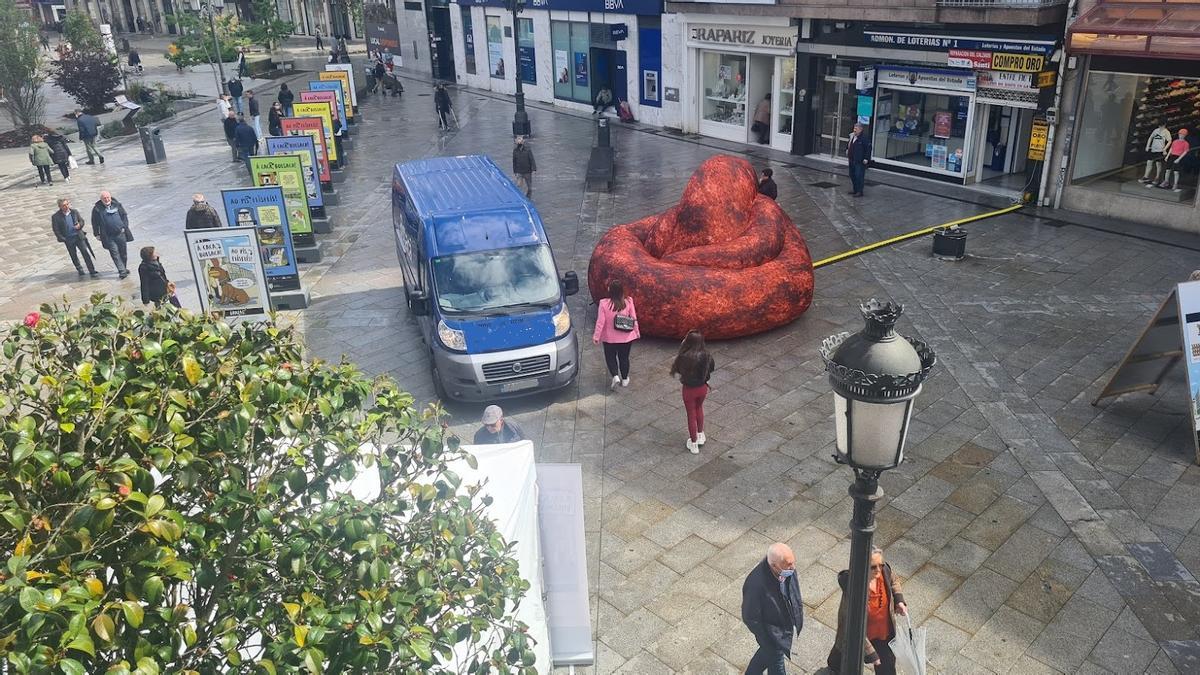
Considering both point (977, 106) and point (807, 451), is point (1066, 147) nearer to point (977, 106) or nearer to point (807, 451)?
point (977, 106)

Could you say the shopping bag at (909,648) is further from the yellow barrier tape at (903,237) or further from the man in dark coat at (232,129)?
the man in dark coat at (232,129)

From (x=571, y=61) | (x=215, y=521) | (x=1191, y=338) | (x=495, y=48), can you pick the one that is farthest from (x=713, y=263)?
(x=495, y=48)

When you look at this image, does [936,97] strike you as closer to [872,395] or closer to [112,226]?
[112,226]

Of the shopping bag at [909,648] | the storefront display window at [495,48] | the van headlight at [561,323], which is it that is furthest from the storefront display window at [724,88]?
the shopping bag at [909,648]

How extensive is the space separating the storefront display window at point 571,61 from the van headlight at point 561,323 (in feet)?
76.8

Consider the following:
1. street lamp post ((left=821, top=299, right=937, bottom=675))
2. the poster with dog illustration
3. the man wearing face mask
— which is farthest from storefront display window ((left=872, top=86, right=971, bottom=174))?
street lamp post ((left=821, top=299, right=937, bottom=675))

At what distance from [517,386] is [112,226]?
970 centimetres

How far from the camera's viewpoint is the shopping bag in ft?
20.1

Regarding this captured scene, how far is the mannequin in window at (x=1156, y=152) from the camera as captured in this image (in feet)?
58.4

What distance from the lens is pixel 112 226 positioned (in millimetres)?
16141

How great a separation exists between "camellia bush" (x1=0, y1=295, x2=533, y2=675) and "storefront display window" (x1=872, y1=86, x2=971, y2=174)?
1924 cm

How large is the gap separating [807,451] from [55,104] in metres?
45.2

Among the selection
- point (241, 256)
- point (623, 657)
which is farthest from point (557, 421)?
point (241, 256)

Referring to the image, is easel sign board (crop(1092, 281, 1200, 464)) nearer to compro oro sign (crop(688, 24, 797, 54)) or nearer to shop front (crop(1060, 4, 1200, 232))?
shop front (crop(1060, 4, 1200, 232))
